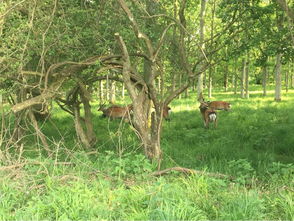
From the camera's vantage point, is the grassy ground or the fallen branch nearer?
the grassy ground

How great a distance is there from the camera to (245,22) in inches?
309

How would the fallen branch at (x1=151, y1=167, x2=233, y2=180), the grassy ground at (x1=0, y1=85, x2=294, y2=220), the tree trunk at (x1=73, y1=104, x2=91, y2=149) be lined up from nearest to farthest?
1. the grassy ground at (x1=0, y1=85, x2=294, y2=220)
2. the fallen branch at (x1=151, y1=167, x2=233, y2=180)
3. the tree trunk at (x1=73, y1=104, x2=91, y2=149)

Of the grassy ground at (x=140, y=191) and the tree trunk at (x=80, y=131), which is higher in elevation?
the tree trunk at (x=80, y=131)

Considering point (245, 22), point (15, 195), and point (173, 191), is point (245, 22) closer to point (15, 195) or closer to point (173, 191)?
point (173, 191)

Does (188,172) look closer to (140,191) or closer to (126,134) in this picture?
(140,191)

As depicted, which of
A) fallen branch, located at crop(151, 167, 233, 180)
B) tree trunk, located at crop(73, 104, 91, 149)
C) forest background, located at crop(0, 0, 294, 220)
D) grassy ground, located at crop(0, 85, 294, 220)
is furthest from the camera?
tree trunk, located at crop(73, 104, 91, 149)

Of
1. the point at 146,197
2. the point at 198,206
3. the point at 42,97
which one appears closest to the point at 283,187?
the point at 198,206

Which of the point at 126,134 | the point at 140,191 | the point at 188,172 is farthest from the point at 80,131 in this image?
the point at 140,191

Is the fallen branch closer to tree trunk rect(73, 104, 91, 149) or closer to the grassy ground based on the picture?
the grassy ground

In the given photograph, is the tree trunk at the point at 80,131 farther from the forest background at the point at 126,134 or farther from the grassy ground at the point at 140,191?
the grassy ground at the point at 140,191

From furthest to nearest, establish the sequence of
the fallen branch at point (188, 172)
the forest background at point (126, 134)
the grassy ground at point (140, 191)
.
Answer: the fallen branch at point (188, 172) → the forest background at point (126, 134) → the grassy ground at point (140, 191)

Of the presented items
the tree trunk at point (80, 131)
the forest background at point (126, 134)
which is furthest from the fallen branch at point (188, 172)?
A: the tree trunk at point (80, 131)

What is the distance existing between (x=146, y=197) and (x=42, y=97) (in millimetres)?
3118

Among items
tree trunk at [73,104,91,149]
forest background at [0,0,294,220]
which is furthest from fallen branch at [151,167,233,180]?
tree trunk at [73,104,91,149]
